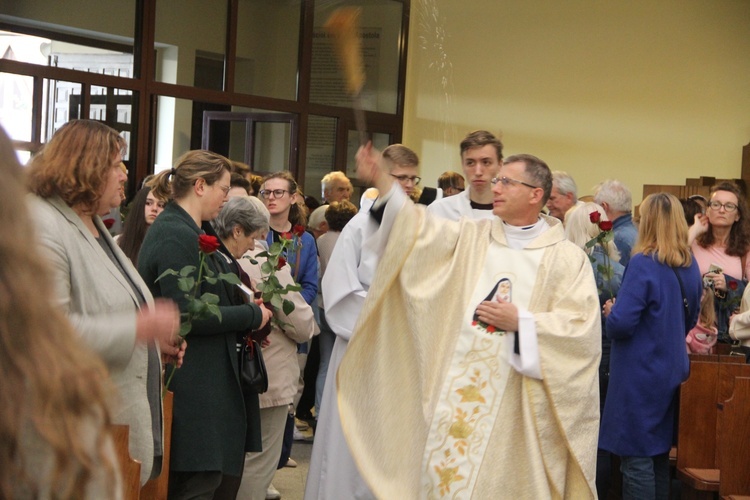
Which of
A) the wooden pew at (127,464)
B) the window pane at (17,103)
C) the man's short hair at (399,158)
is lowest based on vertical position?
the wooden pew at (127,464)

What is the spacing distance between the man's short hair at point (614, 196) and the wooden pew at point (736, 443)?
181 centimetres

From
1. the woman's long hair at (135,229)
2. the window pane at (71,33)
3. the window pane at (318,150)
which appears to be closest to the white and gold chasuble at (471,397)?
the woman's long hair at (135,229)

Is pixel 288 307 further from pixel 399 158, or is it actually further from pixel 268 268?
pixel 399 158

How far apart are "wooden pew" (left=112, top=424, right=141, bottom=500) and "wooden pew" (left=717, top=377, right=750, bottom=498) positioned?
267 cm

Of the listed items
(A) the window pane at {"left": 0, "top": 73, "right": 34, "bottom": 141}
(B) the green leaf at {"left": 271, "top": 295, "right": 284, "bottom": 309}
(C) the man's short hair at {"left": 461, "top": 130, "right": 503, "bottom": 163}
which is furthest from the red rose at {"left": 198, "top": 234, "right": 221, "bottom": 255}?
(A) the window pane at {"left": 0, "top": 73, "right": 34, "bottom": 141}

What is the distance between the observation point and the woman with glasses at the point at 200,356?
3.54 metres

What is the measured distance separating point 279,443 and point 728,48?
317 inches

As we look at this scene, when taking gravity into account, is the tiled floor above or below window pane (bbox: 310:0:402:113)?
below

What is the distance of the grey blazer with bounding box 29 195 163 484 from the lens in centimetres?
258

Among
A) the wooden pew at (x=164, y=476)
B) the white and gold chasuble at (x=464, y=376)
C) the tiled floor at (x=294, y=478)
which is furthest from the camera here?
the tiled floor at (x=294, y=478)

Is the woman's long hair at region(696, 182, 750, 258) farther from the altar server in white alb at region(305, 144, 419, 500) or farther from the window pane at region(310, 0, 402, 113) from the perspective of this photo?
the window pane at region(310, 0, 402, 113)

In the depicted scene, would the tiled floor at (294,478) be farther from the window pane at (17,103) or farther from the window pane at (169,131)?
the window pane at (169,131)

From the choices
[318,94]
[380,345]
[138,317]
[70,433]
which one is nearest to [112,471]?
[70,433]

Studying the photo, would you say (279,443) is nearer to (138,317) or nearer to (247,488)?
(247,488)
